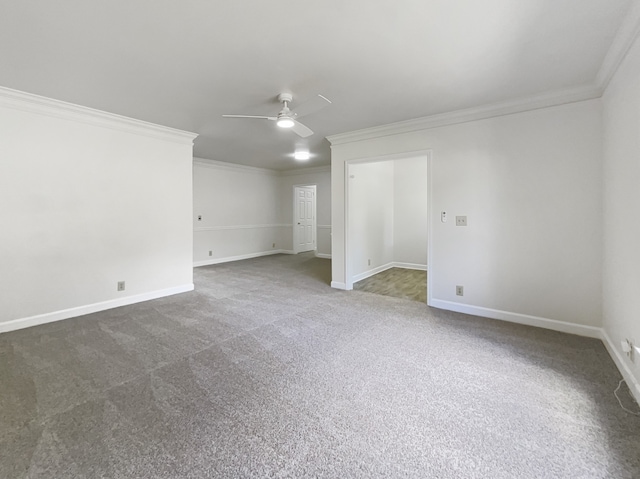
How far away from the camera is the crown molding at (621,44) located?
5.75 ft

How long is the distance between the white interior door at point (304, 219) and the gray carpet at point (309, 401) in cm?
569

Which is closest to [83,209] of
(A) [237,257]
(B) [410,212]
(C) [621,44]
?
(A) [237,257]

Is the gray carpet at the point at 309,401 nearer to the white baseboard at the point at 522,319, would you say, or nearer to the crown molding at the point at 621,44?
the white baseboard at the point at 522,319

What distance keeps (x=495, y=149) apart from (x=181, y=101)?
3626mm

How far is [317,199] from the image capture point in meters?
8.18

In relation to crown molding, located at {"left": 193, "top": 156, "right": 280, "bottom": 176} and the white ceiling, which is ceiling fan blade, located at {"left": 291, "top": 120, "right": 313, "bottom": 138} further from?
crown molding, located at {"left": 193, "top": 156, "right": 280, "bottom": 176}

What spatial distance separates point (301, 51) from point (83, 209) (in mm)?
3238

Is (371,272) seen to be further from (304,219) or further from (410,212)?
(304,219)

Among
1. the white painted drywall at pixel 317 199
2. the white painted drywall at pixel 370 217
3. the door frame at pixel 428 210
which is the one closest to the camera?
the door frame at pixel 428 210

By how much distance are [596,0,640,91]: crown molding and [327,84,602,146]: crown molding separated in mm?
191

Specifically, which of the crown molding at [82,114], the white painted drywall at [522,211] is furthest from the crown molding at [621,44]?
the crown molding at [82,114]

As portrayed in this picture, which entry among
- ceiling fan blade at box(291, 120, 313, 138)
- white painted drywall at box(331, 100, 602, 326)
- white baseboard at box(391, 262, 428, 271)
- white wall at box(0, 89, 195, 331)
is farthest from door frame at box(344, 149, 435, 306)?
white wall at box(0, 89, 195, 331)

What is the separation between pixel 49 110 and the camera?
3.16m

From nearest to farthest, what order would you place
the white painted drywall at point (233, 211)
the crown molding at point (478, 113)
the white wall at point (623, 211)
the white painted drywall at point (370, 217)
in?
1. the white wall at point (623, 211)
2. the crown molding at point (478, 113)
3. the white painted drywall at point (370, 217)
4. the white painted drywall at point (233, 211)
